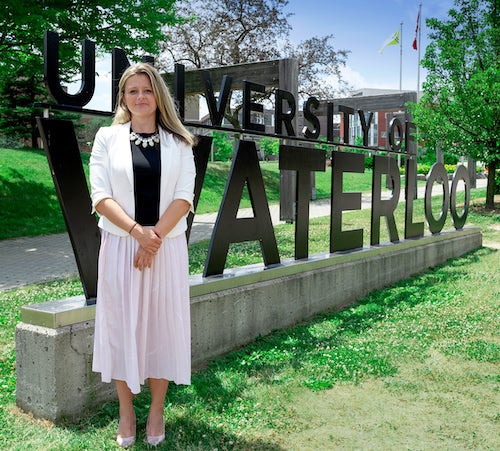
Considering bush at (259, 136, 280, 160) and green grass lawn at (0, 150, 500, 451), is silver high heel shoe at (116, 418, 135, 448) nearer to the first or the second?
green grass lawn at (0, 150, 500, 451)

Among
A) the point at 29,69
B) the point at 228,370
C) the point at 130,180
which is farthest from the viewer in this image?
the point at 29,69

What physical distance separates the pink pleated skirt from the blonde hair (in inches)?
23.4

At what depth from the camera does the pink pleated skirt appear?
3.00 metres

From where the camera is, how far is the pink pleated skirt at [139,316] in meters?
3.00

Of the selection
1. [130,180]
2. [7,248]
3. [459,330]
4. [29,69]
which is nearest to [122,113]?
[130,180]

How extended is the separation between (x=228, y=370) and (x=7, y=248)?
24.9ft

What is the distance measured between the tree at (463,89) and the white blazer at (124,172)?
594 inches

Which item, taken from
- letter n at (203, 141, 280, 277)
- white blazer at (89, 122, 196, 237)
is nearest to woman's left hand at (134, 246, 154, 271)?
white blazer at (89, 122, 196, 237)

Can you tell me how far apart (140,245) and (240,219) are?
227cm

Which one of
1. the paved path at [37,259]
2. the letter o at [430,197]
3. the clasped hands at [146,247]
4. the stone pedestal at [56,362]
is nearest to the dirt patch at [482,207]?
the letter o at [430,197]

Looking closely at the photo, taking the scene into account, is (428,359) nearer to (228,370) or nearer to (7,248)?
(228,370)

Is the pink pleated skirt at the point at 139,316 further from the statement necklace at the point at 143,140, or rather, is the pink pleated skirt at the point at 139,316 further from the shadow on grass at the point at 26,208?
the shadow on grass at the point at 26,208

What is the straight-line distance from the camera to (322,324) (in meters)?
5.63

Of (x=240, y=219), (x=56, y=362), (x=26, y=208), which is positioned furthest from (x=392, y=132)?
(x=26, y=208)
